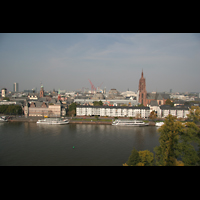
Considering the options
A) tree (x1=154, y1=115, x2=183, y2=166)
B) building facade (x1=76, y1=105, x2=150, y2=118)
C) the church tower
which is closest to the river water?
tree (x1=154, y1=115, x2=183, y2=166)

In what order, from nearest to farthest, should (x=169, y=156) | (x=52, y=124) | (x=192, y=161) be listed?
(x=192, y=161) → (x=169, y=156) → (x=52, y=124)

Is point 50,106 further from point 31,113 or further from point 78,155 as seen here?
point 78,155

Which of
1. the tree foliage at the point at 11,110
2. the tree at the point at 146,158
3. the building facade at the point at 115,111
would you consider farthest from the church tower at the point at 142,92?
the tree at the point at 146,158

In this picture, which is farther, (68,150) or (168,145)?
(68,150)

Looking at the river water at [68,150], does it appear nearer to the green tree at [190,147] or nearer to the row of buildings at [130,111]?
the green tree at [190,147]

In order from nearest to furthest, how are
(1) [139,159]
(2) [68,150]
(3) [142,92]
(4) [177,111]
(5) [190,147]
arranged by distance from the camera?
1. (1) [139,159]
2. (5) [190,147]
3. (2) [68,150]
4. (4) [177,111]
5. (3) [142,92]

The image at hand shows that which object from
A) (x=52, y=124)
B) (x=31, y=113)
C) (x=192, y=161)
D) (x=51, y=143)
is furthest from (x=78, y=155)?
(x=31, y=113)

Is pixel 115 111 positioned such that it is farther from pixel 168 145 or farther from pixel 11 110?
pixel 168 145

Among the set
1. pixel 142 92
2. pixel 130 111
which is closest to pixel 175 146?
pixel 130 111
